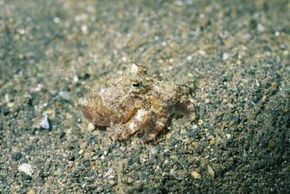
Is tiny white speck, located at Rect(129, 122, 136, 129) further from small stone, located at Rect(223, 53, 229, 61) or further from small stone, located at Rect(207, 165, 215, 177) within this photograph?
small stone, located at Rect(223, 53, 229, 61)

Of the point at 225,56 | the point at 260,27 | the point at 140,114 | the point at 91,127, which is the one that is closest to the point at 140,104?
the point at 140,114

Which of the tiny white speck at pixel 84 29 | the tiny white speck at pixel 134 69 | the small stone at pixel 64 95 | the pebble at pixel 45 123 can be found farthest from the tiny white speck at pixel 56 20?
the tiny white speck at pixel 134 69

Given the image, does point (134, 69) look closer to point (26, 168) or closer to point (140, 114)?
point (140, 114)

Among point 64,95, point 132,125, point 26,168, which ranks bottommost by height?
point 26,168

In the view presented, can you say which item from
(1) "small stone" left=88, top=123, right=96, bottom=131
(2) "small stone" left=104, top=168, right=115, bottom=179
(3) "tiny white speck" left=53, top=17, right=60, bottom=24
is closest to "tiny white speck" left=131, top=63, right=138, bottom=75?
(1) "small stone" left=88, top=123, right=96, bottom=131

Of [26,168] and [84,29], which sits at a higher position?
[84,29]

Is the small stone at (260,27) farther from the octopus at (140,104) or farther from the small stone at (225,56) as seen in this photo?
the octopus at (140,104)
